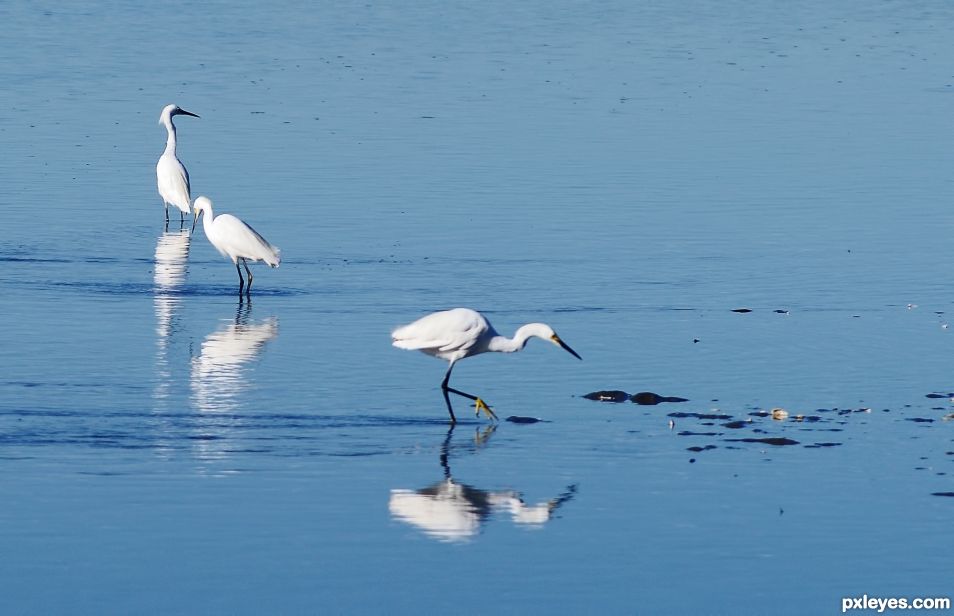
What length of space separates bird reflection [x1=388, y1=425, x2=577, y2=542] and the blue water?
0.04 meters

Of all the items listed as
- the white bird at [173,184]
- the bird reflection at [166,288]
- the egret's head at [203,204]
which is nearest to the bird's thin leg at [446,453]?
the bird reflection at [166,288]

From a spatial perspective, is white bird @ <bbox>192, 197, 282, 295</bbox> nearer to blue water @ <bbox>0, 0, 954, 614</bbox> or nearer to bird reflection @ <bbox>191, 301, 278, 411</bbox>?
blue water @ <bbox>0, 0, 954, 614</bbox>

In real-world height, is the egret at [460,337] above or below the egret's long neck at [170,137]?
below

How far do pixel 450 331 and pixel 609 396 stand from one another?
1274mm

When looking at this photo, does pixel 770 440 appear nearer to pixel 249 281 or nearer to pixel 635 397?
pixel 635 397

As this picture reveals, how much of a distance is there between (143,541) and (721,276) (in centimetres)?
965

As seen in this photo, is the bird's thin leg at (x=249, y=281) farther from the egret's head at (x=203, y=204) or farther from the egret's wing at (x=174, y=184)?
the egret's wing at (x=174, y=184)

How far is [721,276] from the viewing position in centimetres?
1930

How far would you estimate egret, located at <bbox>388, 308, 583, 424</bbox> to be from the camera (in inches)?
552

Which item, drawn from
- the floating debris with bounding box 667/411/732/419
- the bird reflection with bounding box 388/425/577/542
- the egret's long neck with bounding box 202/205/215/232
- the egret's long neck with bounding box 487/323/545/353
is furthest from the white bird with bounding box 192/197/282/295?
the bird reflection with bounding box 388/425/577/542

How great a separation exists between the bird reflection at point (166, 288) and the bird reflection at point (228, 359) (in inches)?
9.8

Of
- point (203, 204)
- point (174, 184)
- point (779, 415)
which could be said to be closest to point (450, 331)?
point (779, 415)

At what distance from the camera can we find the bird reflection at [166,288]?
1527cm

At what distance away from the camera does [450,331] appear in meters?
14.1
